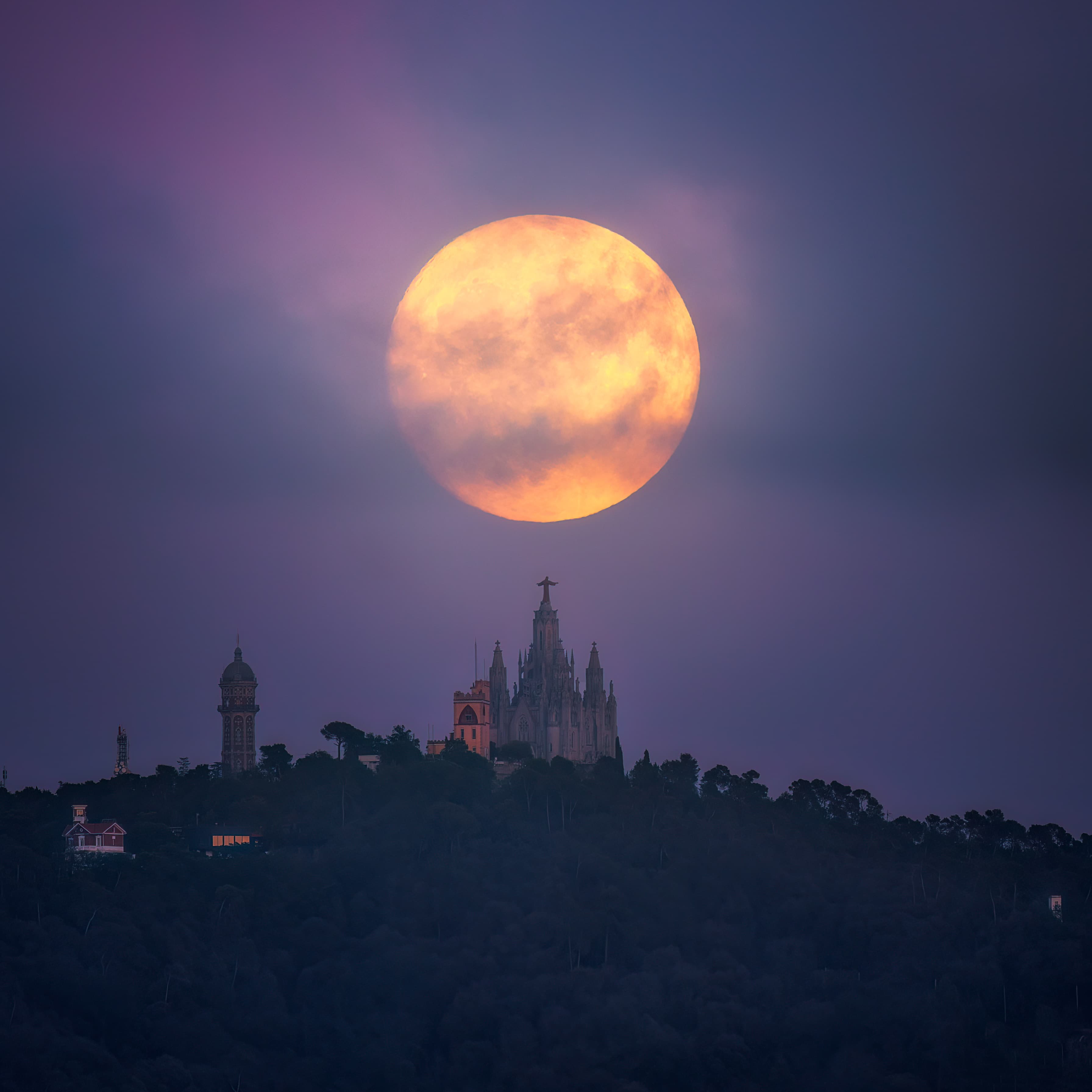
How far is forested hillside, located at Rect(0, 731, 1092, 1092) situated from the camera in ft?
327

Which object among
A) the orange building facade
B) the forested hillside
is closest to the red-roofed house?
the forested hillside

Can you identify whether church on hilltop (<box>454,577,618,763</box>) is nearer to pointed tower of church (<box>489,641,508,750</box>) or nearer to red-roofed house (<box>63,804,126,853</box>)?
pointed tower of church (<box>489,641,508,750</box>)

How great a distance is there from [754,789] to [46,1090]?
7126 centimetres

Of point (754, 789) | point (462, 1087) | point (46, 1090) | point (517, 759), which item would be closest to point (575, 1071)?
point (462, 1087)

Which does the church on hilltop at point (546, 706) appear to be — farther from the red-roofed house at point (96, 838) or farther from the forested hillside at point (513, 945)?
the red-roofed house at point (96, 838)

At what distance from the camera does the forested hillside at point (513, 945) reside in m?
99.6

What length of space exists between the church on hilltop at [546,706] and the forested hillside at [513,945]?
23054mm

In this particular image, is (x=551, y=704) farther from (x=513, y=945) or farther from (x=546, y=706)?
(x=513, y=945)

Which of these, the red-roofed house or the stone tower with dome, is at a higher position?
the stone tower with dome

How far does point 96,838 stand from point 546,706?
57170 mm

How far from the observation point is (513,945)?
112 meters

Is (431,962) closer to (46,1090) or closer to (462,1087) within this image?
(462,1087)

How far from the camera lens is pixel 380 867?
119438mm

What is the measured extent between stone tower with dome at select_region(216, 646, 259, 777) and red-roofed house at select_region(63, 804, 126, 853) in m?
53.7
